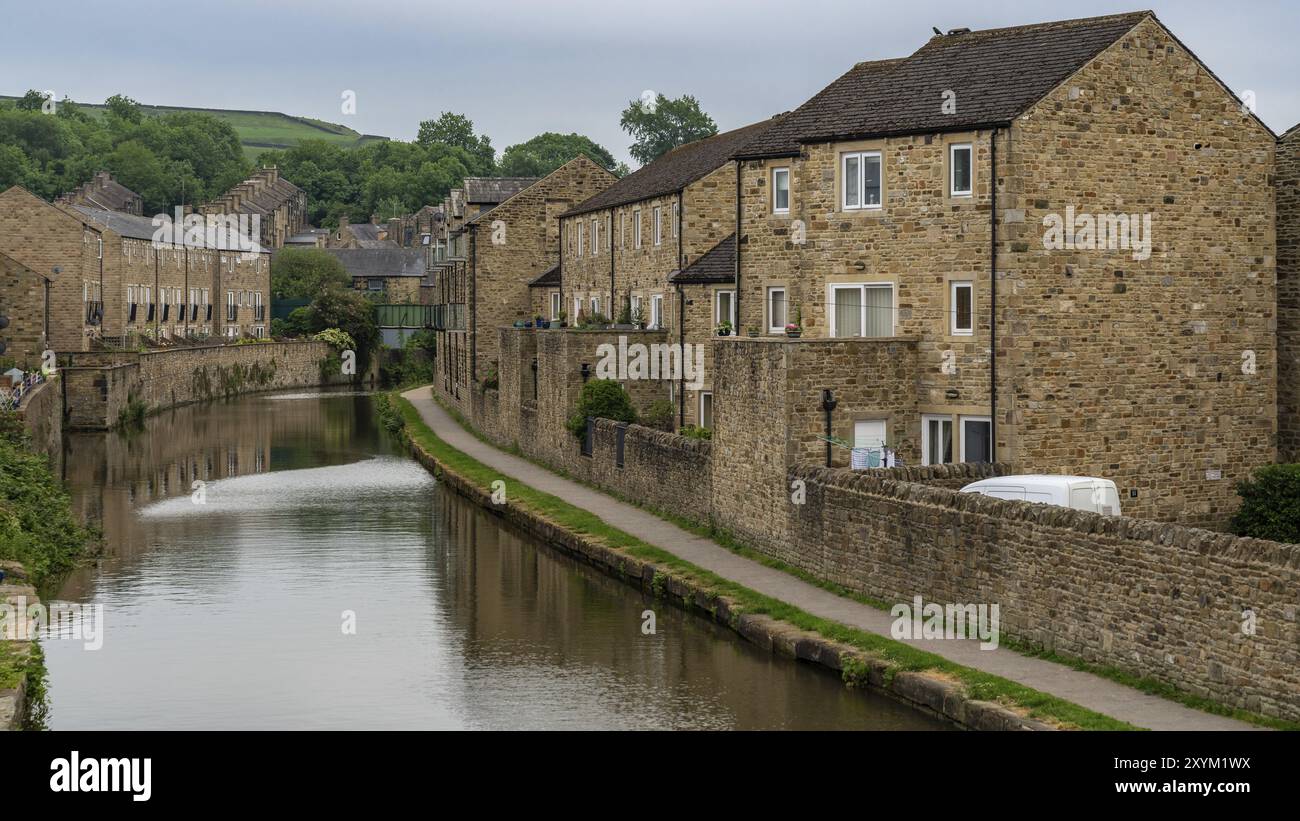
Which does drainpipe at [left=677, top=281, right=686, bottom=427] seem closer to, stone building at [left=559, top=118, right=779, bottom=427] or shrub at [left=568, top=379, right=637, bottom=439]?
stone building at [left=559, top=118, right=779, bottom=427]

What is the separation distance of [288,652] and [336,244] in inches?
4894

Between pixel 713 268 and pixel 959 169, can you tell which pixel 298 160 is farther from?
pixel 959 169

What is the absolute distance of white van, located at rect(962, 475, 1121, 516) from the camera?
2114 cm

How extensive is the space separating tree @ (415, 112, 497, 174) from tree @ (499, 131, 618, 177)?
1106 centimetres

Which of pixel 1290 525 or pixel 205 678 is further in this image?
pixel 1290 525

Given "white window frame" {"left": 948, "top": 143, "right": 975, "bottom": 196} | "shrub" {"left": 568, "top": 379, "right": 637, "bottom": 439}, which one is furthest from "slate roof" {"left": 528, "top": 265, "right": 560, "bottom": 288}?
"white window frame" {"left": 948, "top": 143, "right": 975, "bottom": 196}

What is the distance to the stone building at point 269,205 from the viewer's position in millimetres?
120375

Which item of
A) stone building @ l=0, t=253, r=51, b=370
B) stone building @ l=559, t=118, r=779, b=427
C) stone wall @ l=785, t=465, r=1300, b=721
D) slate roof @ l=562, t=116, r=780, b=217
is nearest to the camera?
stone wall @ l=785, t=465, r=1300, b=721

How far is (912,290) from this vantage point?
2455cm

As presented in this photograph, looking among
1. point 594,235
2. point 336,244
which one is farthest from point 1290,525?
point 336,244

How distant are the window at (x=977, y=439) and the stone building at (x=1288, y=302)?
6.18 m

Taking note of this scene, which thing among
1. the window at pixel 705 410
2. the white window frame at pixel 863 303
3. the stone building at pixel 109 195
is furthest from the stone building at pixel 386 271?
the white window frame at pixel 863 303

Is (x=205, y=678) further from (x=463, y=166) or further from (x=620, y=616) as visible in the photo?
(x=463, y=166)
